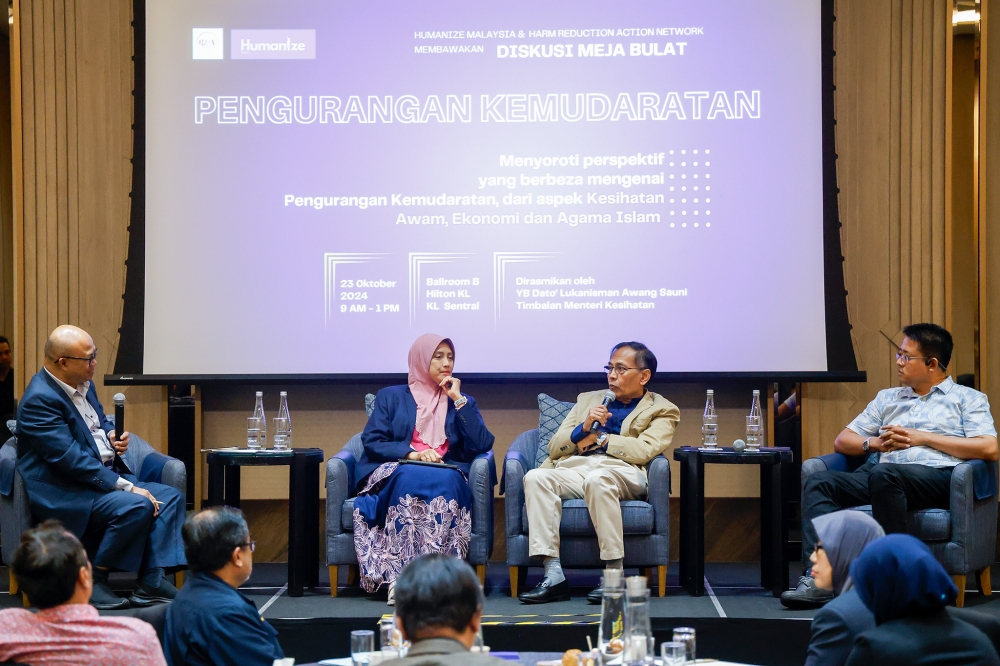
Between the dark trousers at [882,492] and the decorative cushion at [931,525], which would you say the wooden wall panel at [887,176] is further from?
the decorative cushion at [931,525]

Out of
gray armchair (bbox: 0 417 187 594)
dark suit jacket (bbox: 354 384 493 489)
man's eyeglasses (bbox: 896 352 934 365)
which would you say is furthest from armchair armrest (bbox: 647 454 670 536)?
gray armchair (bbox: 0 417 187 594)

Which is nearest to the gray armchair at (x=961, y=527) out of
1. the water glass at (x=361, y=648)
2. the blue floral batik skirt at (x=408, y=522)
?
the blue floral batik skirt at (x=408, y=522)

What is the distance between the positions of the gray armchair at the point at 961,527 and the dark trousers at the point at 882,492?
0.19 ft

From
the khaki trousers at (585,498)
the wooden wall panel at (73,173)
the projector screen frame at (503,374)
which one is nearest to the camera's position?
the khaki trousers at (585,498)

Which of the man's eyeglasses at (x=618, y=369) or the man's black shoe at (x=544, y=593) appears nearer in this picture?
the man's black shoe at (x=544, y=593)

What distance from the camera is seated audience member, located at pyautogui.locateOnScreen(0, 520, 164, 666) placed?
2.05 meters

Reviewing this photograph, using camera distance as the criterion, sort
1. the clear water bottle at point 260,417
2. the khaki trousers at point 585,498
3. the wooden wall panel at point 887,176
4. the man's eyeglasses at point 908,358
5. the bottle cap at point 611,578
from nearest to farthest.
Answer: the bottle cap at point 611,578
the khaki trousers at point 585,498
the man's eyeglasses at point 908,358
the clear water bottle at point 260,417
the wooden wall panel at point 887,176

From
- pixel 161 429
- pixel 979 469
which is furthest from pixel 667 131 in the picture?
pixel 161 429

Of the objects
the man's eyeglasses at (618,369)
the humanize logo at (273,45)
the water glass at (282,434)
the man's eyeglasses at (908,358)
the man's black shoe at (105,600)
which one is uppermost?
the humanize logo at (273,45)

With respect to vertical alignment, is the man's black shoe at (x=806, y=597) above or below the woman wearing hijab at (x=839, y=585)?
below

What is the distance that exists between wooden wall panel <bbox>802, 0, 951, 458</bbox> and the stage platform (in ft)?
4.06

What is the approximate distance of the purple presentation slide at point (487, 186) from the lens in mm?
4926

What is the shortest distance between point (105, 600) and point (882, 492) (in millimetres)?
2981

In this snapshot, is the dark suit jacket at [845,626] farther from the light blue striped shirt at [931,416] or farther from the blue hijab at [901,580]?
the light blue striped shirt at [931,416]
